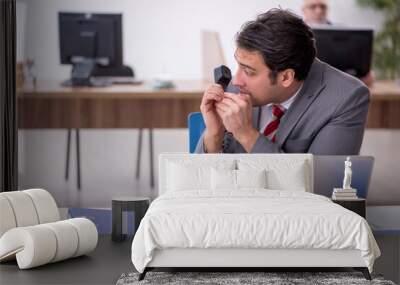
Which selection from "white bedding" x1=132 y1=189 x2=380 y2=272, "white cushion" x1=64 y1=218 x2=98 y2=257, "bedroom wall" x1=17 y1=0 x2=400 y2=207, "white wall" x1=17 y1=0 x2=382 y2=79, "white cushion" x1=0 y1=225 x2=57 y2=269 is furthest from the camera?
"white wall" x1=17 y1=0 x2=382 y2=79

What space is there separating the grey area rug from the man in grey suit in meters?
0.92

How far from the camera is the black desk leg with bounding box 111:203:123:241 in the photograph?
4555mm

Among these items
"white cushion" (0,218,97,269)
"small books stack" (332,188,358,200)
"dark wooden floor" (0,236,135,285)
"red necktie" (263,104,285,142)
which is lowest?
"dark wooden floor" (0,236,135,285)

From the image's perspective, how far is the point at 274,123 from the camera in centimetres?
468

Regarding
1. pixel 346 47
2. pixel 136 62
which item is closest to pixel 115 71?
pixel 346 47

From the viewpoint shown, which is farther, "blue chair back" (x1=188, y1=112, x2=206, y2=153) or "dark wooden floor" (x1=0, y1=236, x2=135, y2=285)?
"blue chair back" (x1=188, y1=112, x2=206, y2=153)

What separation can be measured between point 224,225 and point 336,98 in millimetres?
1194

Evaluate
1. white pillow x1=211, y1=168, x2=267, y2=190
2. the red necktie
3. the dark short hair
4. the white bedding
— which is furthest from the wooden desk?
Result: the white bedding

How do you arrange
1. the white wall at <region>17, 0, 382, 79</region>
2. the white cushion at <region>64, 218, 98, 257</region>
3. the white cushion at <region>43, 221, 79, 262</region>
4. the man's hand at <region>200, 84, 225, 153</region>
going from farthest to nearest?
the white wall at <region>17, 0, 382, 79</region> → the man's hand at <region>200, 84, 225, 153</region> → the white cushion at <region>64, 218, 98, 257</region> → the white cushion at <region>43, 221, 79, 262</region>

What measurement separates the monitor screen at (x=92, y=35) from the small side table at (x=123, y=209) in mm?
2763

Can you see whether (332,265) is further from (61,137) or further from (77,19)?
(61,137)

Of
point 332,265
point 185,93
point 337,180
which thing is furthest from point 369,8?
point 332,265

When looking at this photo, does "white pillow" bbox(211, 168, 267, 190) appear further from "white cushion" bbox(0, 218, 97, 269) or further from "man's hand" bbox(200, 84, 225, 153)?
"white cushion" bbox(0, 218, 97, 269)

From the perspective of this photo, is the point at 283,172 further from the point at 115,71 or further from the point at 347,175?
the point at 115,71
